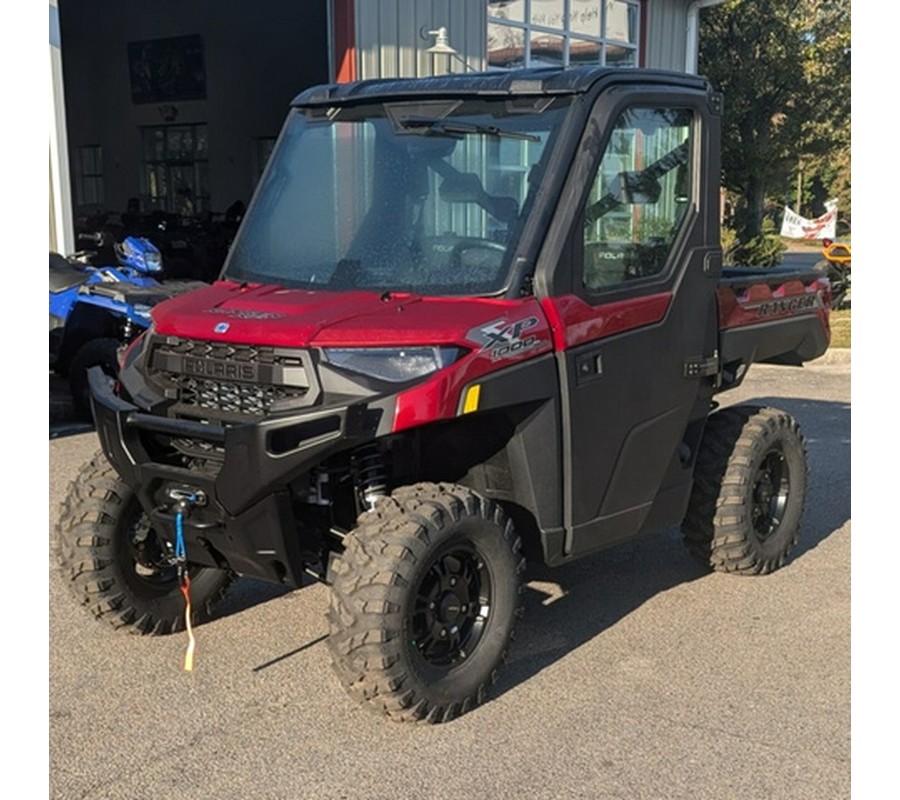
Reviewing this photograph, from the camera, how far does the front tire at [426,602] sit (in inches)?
147

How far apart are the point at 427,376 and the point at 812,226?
903 inches

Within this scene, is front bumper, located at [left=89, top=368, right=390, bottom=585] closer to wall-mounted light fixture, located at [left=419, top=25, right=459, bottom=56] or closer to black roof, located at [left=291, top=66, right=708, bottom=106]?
black roof, located at [left=291, top=66, right=708, bottom=106]

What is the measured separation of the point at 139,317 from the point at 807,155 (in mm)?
21566

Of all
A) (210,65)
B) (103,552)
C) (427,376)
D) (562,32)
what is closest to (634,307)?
(427,376)

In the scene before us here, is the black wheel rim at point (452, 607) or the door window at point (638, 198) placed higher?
the door window at point (638, 198)

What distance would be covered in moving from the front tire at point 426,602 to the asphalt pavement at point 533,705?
0.55ft

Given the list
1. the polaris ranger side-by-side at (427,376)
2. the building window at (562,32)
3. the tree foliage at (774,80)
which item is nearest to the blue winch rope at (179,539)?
the polaris ranger side-by-side at (427,376)

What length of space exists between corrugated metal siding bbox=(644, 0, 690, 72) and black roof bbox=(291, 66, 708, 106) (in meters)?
12.0

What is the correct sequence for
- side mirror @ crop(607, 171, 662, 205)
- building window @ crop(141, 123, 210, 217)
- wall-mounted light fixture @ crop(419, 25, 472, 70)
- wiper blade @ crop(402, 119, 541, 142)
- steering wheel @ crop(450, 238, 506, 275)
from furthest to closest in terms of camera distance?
1. building window @ crop(141, 123, 210, 217)
2. wall-mounted light fixture @ crop(419, 25, 472, 70)
3. side mirror @ crop(607, 171, 662, 205)
4. wiper blade @ crop(402, 119, 541, 142)
5. steering wheel @ crop(450, 238, 506, 275)

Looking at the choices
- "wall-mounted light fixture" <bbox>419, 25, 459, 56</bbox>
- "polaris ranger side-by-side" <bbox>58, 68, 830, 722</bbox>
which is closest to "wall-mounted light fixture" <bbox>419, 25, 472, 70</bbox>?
"wall-mounted light fixture" <bbox>419, 25, 459, 56</bbox>

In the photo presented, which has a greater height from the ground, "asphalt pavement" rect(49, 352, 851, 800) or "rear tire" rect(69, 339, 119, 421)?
"rear tire" rect(69, 339, 119, 421)

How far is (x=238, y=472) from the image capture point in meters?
3.66

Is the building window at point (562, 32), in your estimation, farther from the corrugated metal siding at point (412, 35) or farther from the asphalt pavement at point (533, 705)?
the asphalt pavement at point (533, 705)

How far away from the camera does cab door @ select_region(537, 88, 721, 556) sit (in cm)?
417
